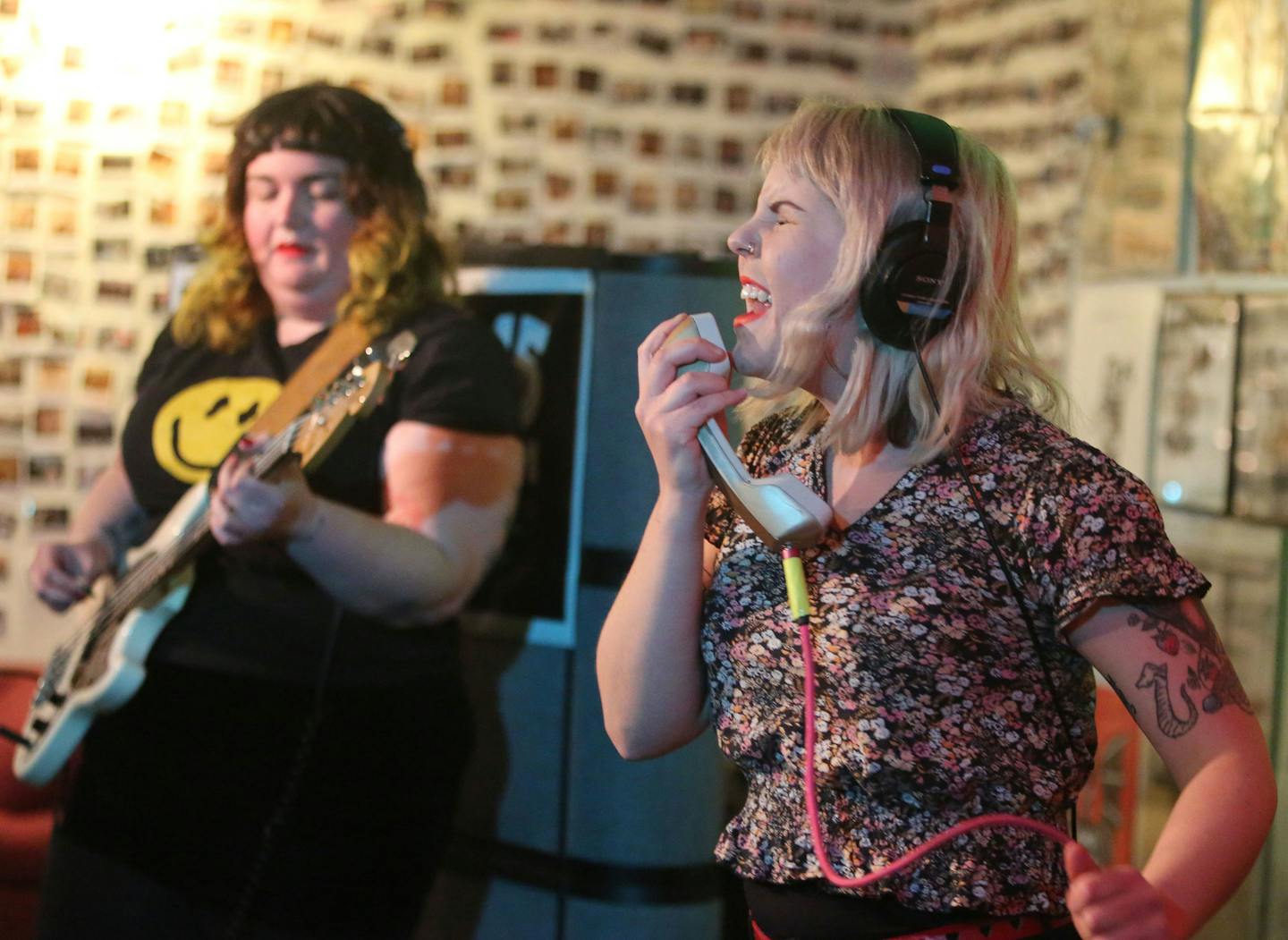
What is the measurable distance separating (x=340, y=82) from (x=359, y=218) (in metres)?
1.57

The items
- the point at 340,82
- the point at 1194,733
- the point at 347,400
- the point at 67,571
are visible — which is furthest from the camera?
the point at 340,82

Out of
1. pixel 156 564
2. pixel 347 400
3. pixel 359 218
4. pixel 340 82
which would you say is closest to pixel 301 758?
pixel 156 564

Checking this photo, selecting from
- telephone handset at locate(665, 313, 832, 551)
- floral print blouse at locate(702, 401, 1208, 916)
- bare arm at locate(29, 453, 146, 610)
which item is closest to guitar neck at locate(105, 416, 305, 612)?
bare arm at locate(29, 453, 146, 610)

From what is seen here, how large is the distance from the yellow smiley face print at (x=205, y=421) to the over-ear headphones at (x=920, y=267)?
1.10 m

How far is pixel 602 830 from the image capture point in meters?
1.82

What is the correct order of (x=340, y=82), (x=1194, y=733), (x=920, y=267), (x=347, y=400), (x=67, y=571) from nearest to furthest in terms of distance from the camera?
(x=1194, y=733) < (x=920, y=267) < (x=347, y=400) < (x=67, y=571) < (x=340, y=82)

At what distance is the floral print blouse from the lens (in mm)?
970

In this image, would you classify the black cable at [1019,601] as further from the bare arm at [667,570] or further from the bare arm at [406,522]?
the bare arm at [406,522]

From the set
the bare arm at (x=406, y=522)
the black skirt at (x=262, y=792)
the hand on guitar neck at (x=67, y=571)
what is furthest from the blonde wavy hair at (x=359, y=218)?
the black skirt at (x=262, y=792)

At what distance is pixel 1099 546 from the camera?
Answer: 95cm

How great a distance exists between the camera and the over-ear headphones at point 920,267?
1.05 metres

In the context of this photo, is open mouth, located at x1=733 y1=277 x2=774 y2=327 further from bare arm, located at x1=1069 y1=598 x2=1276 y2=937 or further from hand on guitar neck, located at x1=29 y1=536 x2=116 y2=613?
hand on guitar neck, located at x1=29 y1=536 x2=116 y2=613

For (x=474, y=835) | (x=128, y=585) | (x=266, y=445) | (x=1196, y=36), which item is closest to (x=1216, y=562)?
(x=1196, y=36)

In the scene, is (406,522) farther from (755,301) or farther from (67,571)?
(755,301)
